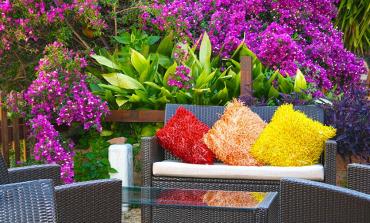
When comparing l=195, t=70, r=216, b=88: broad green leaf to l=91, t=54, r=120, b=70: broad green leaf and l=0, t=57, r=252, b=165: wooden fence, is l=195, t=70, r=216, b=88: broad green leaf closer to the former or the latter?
l=0, t=57, r=252, b=165: wooden fence

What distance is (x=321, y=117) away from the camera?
4.82m

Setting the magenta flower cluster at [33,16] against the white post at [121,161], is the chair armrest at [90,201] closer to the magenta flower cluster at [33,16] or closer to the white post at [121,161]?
the white post at [121,161]

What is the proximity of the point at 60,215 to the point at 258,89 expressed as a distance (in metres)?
3.40

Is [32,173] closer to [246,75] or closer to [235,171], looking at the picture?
[235,171]

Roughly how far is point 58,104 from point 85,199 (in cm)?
287

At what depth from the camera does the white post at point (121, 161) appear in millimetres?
5527

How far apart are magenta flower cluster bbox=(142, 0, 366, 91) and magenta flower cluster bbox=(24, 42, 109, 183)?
3.70 feet

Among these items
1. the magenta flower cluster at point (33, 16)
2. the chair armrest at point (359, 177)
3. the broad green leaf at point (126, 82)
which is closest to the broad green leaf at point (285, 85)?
the broad green leaf at point (126, 82)

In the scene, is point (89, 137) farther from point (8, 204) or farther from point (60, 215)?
point (8, 204)

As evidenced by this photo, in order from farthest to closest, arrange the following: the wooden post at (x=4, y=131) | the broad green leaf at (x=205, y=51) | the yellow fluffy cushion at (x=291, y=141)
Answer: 1. the broad green leaf at (x=205, y=51)
2. the wooden post at (x=4, y=131)
3. the yellow fluffy cushion at (x=291, y=141)

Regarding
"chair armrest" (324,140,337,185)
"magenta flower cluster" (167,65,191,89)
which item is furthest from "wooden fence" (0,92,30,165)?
"chair armrest" (324,140,337,185)

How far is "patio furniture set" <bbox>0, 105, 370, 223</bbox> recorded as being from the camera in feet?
6.57

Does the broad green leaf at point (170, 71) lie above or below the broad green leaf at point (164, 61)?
below

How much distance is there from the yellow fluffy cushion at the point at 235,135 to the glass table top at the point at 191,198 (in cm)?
116
